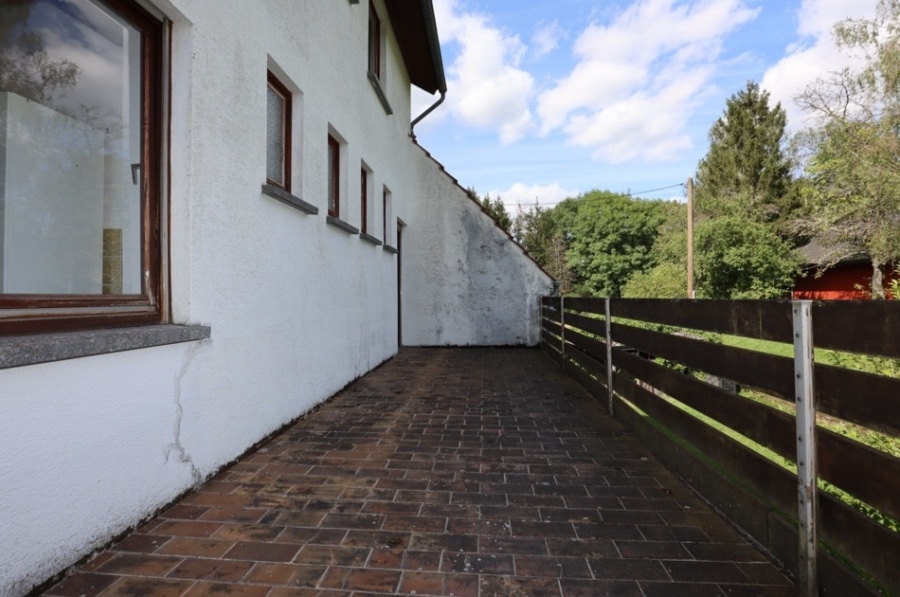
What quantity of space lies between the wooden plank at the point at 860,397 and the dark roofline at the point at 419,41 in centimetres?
854

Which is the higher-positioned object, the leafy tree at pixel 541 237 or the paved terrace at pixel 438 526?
the leafy tree at pixel 541 237

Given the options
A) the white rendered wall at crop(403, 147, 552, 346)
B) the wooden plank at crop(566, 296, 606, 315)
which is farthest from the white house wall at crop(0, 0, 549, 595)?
the white rendered wall at crop(403, 147, 552, 346)

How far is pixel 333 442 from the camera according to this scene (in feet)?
12.8

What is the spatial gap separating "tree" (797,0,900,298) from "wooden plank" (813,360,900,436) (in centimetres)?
1504

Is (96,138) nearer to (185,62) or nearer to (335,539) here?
(185,62)

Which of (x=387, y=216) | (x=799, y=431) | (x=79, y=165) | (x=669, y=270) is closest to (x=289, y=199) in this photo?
(x=79, y=165)

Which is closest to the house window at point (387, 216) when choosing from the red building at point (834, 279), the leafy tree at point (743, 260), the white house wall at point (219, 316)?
the white house wall at point (219, 316)

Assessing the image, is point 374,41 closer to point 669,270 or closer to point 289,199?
point 289,199

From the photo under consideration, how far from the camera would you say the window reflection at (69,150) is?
221 centimetres

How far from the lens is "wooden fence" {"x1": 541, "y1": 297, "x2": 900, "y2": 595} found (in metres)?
1.59

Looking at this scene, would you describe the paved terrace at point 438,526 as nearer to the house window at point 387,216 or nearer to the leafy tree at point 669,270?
the house window at point 387,216

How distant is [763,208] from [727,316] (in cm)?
3830

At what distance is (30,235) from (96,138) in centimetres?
64

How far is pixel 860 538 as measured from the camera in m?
1.67
